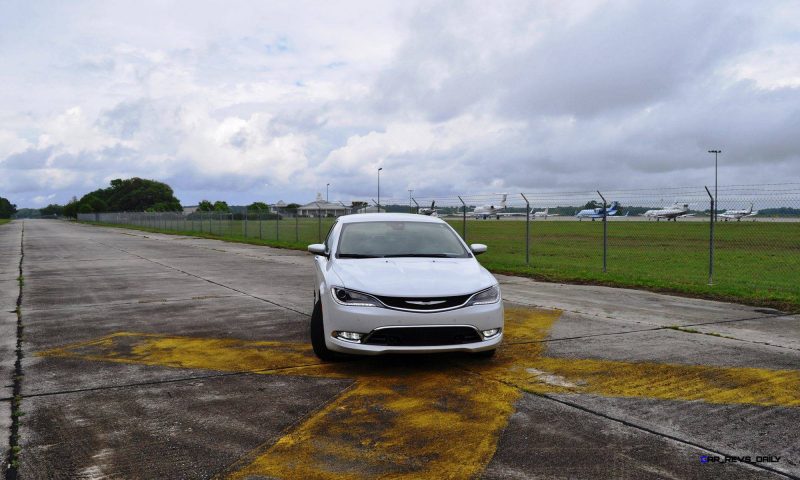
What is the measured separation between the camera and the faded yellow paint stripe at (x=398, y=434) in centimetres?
371

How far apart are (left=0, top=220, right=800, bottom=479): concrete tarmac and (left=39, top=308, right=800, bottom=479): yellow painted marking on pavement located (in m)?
0.02

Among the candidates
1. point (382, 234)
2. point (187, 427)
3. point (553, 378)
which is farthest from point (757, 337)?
point (187, 427)

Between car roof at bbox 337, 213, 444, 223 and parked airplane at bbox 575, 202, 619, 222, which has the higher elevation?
parked airplane at bbox 575, 202, 619, 222

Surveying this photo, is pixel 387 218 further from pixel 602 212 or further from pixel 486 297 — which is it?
pixel 602 212

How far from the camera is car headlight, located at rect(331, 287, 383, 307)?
555cm

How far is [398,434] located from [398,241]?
10.0 feet

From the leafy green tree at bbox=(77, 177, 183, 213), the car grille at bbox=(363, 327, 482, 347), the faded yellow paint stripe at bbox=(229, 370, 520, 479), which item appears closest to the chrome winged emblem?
the car grille at bbox=(363, 327, 482, 347)

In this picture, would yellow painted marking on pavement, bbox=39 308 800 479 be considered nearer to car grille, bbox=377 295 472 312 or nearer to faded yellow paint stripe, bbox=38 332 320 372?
faded yellow paint stripe, bbox=38 332 320 372

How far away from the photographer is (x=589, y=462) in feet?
12.4

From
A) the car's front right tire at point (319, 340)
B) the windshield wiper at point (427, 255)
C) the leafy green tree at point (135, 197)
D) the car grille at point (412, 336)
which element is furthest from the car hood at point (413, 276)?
the leafy green tree at point (135, 197)

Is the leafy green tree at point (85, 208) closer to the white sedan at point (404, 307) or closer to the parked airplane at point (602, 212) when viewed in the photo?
the parked airplane at point (602, 212)

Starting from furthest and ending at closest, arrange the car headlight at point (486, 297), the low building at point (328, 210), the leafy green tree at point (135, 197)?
the leafy green tree at point (135, 197) → the low building at point (328, 210) → the car headlight at point (486, 297)

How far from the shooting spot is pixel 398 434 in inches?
169

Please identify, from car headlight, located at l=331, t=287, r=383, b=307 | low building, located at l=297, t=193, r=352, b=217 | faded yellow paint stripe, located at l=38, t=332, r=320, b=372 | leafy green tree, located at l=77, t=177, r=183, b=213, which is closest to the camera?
car headlight, located at l=331, t=287, r=383, b=307
